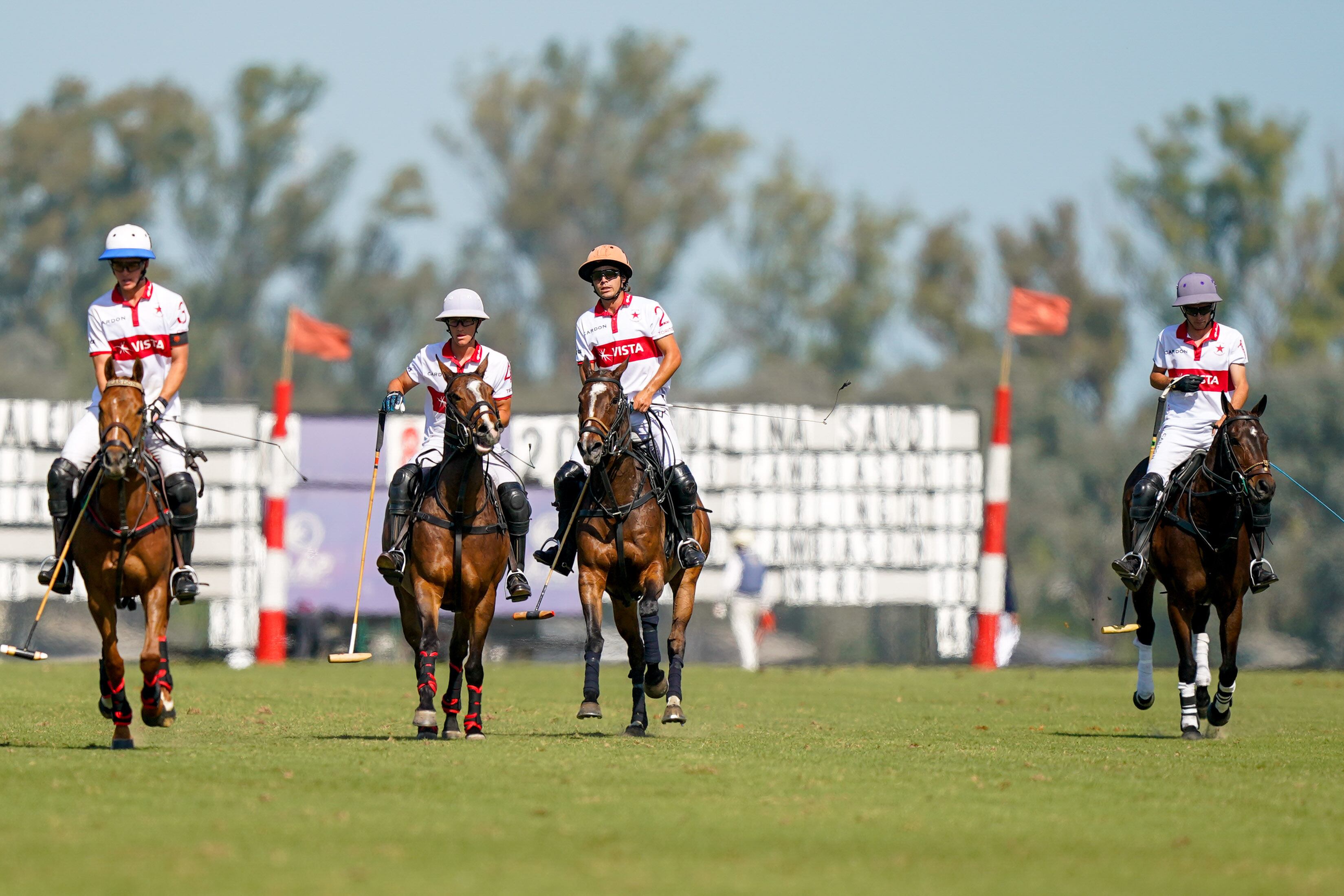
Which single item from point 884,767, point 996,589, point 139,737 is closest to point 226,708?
point 139,737

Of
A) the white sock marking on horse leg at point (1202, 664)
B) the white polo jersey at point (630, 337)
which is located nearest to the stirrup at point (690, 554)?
the white polo jersey at point (630, 337)

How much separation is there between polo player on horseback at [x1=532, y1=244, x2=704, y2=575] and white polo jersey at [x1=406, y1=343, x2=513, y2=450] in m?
0.84

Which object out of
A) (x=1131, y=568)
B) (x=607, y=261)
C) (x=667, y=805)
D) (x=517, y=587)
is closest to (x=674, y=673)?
(x=517, y=587)

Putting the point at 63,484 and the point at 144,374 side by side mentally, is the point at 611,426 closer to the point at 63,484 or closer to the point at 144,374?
the point at 144,374

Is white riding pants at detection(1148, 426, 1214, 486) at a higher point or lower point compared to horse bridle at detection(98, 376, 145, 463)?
higher

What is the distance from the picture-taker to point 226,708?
16.7 metres

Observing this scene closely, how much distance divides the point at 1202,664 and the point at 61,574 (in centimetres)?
864

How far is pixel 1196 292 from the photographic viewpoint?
15188 millimetres

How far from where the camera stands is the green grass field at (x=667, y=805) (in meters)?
7.66

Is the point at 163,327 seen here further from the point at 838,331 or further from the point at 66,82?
the point at 66,82

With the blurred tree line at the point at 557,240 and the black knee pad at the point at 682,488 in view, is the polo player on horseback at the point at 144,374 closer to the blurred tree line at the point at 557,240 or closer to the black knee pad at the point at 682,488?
the black knee pad at the point at 682,488

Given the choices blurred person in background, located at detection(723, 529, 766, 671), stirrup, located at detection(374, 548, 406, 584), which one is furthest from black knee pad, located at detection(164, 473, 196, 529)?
blurred person in background, located at detection(723, 529, 766, 671)

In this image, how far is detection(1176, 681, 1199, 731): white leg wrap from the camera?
14.9 metres

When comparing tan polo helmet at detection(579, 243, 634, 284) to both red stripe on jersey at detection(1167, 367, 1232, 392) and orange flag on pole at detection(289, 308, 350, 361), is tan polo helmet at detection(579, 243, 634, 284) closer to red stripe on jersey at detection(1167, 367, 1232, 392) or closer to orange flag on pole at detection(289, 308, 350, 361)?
red stripe on jersey at detection(1167, 367, 1232, 392)
